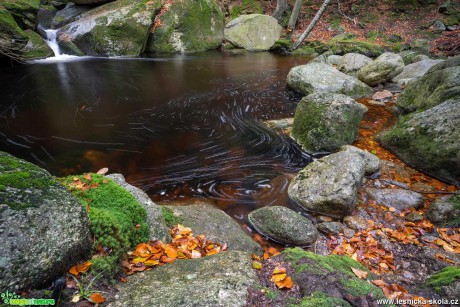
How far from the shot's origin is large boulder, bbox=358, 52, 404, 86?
10.6 m

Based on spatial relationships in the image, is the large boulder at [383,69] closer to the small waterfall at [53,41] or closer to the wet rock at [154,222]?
the wet rock at [154,222]

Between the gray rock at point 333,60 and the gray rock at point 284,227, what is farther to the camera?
the gray rock at point 333,60

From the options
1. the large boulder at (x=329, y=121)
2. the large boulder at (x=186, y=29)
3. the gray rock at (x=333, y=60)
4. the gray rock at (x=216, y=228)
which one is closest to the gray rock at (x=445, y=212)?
the large boulder at (x=329, y=121)

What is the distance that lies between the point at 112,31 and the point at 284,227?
14.9 metres

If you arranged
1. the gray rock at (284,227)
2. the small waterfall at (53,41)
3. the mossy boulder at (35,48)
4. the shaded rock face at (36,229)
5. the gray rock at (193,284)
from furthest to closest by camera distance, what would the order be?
1. the small waterfall at (53,41)
2. the mossy boulder at (35,48)
3. the gray rock at (284,227)
4. the gray rock at (193,284)
5. the shaded rock face at (36,229)

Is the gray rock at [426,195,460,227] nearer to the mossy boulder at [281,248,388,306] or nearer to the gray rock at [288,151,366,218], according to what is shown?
the gray rock at [288,151,366,218]

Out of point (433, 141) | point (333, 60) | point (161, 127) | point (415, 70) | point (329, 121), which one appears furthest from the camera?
point (333, 60)

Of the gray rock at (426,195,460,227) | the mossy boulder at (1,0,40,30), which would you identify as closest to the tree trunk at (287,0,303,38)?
the mossy boulder at (1,0,40,30)

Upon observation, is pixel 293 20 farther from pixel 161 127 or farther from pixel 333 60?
pixel 161 127

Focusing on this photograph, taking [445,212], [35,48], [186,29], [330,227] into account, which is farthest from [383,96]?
[35,48]

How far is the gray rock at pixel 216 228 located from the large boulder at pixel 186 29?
1508 centimetres

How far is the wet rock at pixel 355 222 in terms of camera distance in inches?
172

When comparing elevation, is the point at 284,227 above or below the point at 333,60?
below

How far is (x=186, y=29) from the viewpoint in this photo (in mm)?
17375
